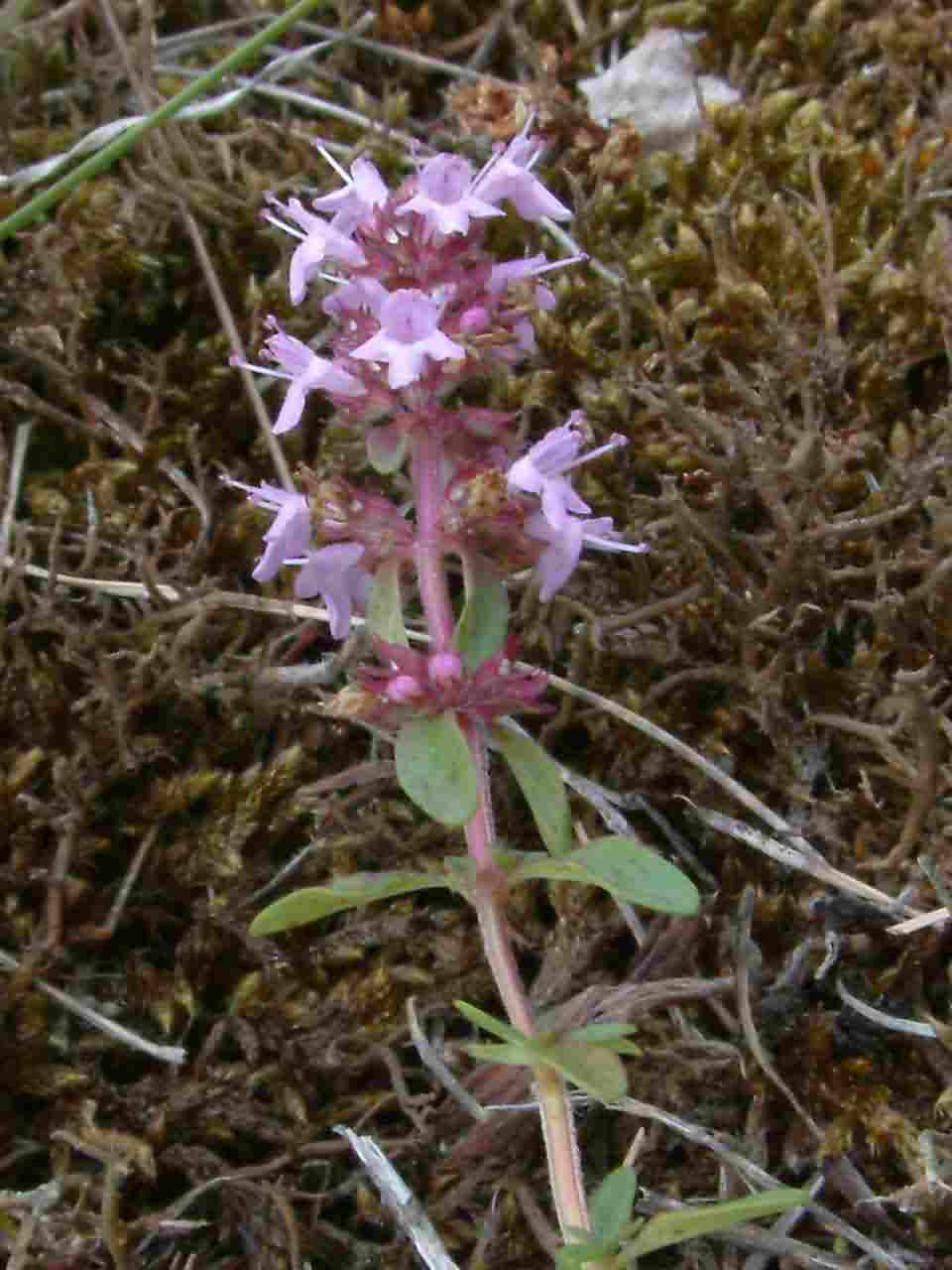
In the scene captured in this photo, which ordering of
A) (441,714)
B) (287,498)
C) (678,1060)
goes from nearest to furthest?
1. (441,714)
2. (287,498)
3. (678,1060)

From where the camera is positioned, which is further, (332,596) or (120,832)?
(120,832)

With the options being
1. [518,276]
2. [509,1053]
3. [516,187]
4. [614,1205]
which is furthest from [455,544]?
[614,1205]

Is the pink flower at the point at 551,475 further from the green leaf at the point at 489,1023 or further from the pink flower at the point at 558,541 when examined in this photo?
the green leaf at the point at 489,1023

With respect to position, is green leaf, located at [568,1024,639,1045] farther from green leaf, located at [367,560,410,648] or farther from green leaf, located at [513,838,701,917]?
green leaf, located at [367,560,410,648]

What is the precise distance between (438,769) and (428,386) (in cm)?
49

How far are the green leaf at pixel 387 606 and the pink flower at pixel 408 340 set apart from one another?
0.79ft

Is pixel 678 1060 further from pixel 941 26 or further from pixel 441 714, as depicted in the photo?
pixel 941 26

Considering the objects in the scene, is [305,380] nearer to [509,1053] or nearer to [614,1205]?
[509,1053]

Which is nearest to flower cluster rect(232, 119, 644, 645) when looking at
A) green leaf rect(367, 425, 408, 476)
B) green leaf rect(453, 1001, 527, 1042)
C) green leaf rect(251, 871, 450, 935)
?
green leaf rect(367, 425, 408, 476)

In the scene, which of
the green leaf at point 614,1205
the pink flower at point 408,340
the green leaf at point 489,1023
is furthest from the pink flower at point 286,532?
the green leaf at point 614,1205

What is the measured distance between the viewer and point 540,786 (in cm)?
176

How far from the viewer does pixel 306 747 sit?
2.27 m

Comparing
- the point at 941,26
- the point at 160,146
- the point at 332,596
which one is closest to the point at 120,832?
the point at 332,596

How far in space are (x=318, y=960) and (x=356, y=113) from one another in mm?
1650
